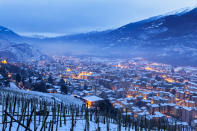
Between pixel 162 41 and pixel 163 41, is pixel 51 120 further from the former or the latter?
pixel 162 41

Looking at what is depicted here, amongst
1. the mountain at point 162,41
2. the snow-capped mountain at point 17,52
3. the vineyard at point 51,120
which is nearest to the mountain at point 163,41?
the mountain at point 162,41

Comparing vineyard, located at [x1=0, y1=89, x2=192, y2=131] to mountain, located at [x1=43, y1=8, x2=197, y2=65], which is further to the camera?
mountain, located at [x1=43, y1=8, x2=197, y2=65]

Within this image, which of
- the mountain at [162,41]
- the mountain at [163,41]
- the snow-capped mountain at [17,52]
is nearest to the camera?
the snow-capped mountain at [17,52]

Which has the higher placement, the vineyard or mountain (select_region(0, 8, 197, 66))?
mountain (select_region(0, 8, 197, 66))

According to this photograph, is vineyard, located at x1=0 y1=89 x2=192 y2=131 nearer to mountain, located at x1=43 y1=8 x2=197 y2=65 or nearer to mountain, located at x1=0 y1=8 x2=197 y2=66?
mountain, located at x1=0 y1=8 x2=197 y2=66

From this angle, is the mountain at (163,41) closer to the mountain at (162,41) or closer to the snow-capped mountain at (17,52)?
the mountain at (162,41)

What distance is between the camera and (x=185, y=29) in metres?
87.1

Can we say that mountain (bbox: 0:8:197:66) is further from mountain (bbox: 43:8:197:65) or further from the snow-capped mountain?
the snow-capped mountain

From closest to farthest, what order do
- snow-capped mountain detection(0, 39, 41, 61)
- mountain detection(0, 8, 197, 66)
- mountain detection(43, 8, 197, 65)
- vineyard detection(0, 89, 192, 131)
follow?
vineyard detection(0, 89, 192, 131) → snow-capped mountain detection(0, 39, 41, 61) → mountain detection(0, 8, 197, 66) → mountain detection(43, 8, 197, 65)

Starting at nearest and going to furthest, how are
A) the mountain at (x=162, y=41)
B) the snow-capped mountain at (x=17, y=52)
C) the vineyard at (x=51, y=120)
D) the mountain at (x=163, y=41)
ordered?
the vineyard at (x=51, y=120) < the snow-capped mountain at (x=17, y=52) < the mountain at (x=162, y=41) < the mountain at (x=163, y=41)

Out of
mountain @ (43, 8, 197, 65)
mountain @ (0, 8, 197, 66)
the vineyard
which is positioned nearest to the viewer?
the vineyard

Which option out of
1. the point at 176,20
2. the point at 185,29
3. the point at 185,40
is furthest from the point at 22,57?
the point at 176,20

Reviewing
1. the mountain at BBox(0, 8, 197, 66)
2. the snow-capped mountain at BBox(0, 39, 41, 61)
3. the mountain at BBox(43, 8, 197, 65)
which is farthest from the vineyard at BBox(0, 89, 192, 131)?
the snow-capped mountain at BBox(0, 39, 41, 61)

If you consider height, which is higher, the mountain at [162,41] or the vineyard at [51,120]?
the mountain at [162,41]
